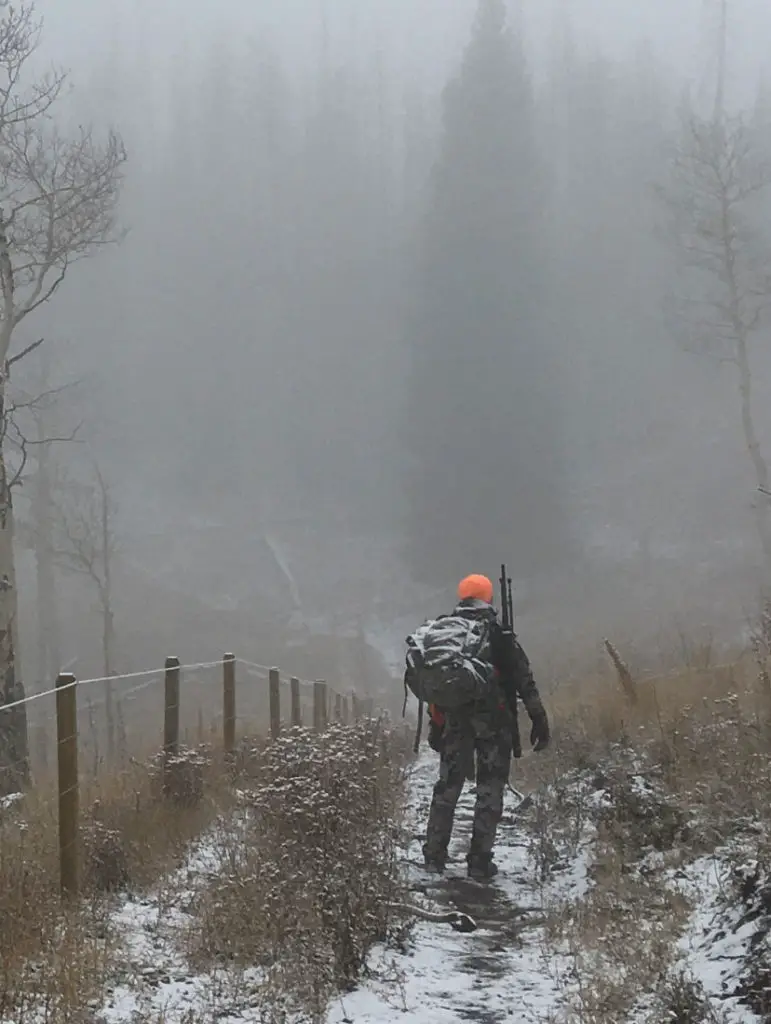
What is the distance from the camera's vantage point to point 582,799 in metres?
6.61

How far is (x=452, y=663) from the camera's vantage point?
227 inches

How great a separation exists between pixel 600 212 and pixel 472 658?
4630 centimetres

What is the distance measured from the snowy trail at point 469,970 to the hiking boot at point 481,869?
0.24ft

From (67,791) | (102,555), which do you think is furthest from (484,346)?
(67,791)

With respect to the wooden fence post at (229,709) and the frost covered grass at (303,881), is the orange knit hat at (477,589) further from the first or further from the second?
the wooden fence post at (229,709)

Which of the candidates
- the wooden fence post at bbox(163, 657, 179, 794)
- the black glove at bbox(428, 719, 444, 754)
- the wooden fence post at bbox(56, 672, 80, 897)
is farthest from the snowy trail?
the wooden fence post at bbox(163, 657, 179, 794)

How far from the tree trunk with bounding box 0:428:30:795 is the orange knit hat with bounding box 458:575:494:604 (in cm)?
408

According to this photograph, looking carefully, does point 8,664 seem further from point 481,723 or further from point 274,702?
point 481,723

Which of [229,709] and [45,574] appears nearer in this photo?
[229,709]

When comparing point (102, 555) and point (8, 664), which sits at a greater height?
point (102, 555)

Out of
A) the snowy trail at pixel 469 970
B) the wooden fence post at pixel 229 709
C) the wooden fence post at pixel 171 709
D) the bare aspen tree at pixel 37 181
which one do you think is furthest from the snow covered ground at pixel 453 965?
the bare aspen tree at pixel 37 181

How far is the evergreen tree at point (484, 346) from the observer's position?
110 ft

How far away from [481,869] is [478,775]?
1.92 feet

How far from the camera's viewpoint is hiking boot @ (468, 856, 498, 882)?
600 cm
